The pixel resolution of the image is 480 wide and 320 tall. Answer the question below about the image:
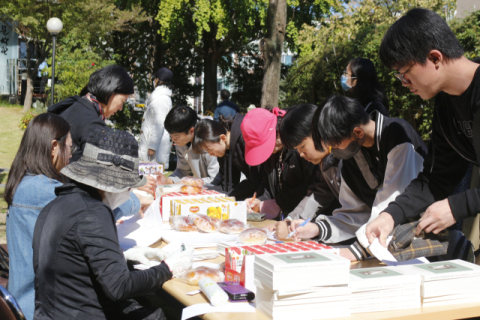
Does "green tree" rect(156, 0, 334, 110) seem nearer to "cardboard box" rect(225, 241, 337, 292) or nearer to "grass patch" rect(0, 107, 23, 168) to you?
"grass patch" rect(0, 107, 23, 168)

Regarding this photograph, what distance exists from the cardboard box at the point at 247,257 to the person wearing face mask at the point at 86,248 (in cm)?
30

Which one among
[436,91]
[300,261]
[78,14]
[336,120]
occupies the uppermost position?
[78,14]

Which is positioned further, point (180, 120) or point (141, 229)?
point (180, 120)

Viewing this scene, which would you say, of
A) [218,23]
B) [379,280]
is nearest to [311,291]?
[379,280]

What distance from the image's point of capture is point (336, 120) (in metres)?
2.08

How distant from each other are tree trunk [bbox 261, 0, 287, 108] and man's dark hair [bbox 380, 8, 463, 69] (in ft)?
17.3

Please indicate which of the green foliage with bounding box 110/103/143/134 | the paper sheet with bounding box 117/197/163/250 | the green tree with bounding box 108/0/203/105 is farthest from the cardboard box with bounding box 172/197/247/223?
the green tree with bounding box 108/0/203/105

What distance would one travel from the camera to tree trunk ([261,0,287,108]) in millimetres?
6973

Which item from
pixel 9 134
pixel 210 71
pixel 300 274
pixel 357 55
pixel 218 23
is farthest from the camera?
pixel 9 134

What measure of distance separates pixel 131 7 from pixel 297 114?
12863 mm

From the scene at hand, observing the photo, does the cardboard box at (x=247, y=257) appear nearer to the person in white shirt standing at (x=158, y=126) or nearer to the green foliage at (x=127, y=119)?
the person in white shirt standing at (x=158, y=126)

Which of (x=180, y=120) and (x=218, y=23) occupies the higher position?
(x=218, y=23)

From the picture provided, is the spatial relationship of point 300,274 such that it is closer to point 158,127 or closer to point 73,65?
point 158,127

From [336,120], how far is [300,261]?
842mm
